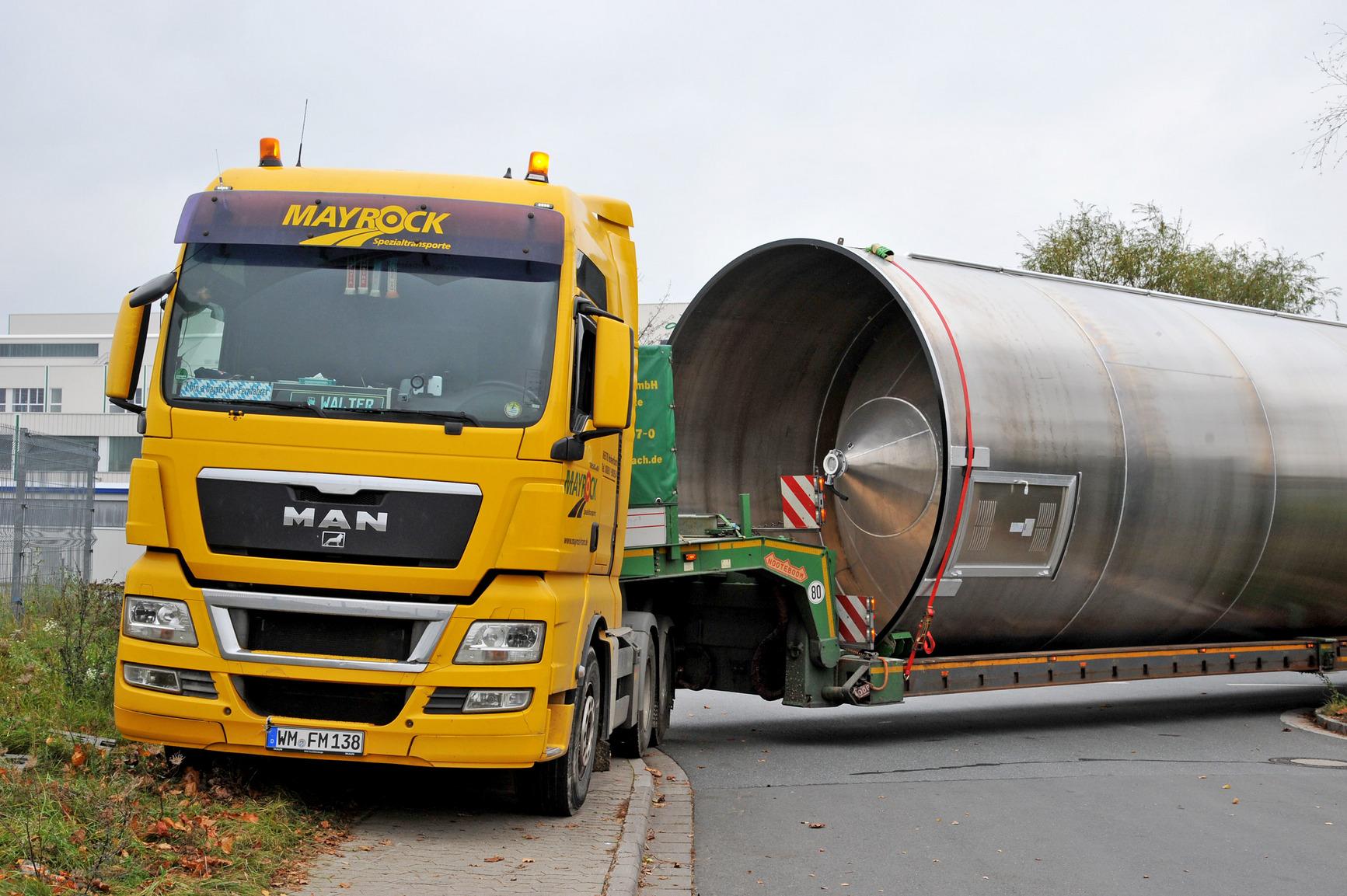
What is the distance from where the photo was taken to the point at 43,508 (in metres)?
14.3

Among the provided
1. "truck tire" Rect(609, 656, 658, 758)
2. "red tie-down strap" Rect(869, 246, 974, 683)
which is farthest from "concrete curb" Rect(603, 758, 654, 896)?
"red tie-down strap" Rect(869, 246, 974, 683)

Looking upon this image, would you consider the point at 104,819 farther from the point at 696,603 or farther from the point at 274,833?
the point at 696,603

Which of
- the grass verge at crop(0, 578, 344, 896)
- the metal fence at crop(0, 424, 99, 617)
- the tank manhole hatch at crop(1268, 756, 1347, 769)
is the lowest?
the tank manhole hatch at crop(1268, 756, 1347, 769)

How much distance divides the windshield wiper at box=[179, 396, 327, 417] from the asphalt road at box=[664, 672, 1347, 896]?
286 cm

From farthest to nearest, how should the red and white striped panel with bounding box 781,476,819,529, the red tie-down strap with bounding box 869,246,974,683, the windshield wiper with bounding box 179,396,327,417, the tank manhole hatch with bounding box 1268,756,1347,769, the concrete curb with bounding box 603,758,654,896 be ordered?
the red and white striped panel with bounding box 781,476,819,529
the red tie-down strap with bounding box 869,246,974,683
the tank manhole hatch with bounding box 1268,756,1347,769
the windshield wiper with bounding box 179,396,327,417
the concrete curb with bounding box 603,758,654,896

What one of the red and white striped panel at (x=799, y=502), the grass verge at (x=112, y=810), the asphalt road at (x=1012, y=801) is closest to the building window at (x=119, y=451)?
Result: the asphalt road at (x=1012, y=801)

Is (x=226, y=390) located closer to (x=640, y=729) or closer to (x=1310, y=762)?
(x=640, y=729)

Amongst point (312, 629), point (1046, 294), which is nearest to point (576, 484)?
point (312, 629)

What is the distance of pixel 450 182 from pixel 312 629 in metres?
2.45

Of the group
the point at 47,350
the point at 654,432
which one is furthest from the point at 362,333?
the point at 47,350

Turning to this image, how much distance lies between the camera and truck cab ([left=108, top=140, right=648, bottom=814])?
6500 mm

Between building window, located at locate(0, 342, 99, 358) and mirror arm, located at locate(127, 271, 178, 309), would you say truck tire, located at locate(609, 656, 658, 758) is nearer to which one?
mirror arm, located at locate(127, 271, 178, 309)

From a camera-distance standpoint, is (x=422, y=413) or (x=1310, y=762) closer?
(x=422, y=413)

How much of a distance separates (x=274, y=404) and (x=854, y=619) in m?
6.19
